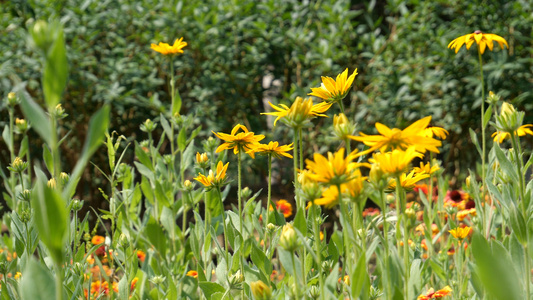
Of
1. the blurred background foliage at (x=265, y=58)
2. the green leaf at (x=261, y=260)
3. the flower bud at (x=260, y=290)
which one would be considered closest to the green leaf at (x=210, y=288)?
the green leaf at (x=261, y=260)

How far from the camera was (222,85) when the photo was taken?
11.2 ft

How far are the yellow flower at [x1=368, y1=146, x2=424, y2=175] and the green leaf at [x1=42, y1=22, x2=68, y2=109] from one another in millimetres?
374

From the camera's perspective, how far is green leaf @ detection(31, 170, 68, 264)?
49cm

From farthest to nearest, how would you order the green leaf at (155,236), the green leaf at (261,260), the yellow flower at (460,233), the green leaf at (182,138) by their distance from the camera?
the green leaf at (182,138)
the yellow flower at (460,233)
the green leaf at (155,236)
the green leaf at (261,260)

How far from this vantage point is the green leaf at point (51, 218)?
491 millimetres

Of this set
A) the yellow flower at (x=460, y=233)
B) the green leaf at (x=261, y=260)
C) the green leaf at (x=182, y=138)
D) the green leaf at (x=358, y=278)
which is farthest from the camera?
the green leaf at (x=182, y=138)

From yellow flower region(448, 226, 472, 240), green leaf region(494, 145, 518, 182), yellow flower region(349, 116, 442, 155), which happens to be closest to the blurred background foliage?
yellow flower region(448, 226, 472, 240)

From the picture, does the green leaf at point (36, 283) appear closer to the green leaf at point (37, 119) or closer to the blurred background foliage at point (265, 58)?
the green leaf at point (37, 119)

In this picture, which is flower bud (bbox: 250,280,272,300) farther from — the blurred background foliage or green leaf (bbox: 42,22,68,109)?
the blurred background foliage

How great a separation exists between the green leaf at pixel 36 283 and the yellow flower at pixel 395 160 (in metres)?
0.41

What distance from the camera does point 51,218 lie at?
495mm

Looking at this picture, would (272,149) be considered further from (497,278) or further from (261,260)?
(497,278)

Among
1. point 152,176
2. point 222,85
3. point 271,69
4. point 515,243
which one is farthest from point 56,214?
point 271,69

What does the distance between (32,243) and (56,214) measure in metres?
0.75
